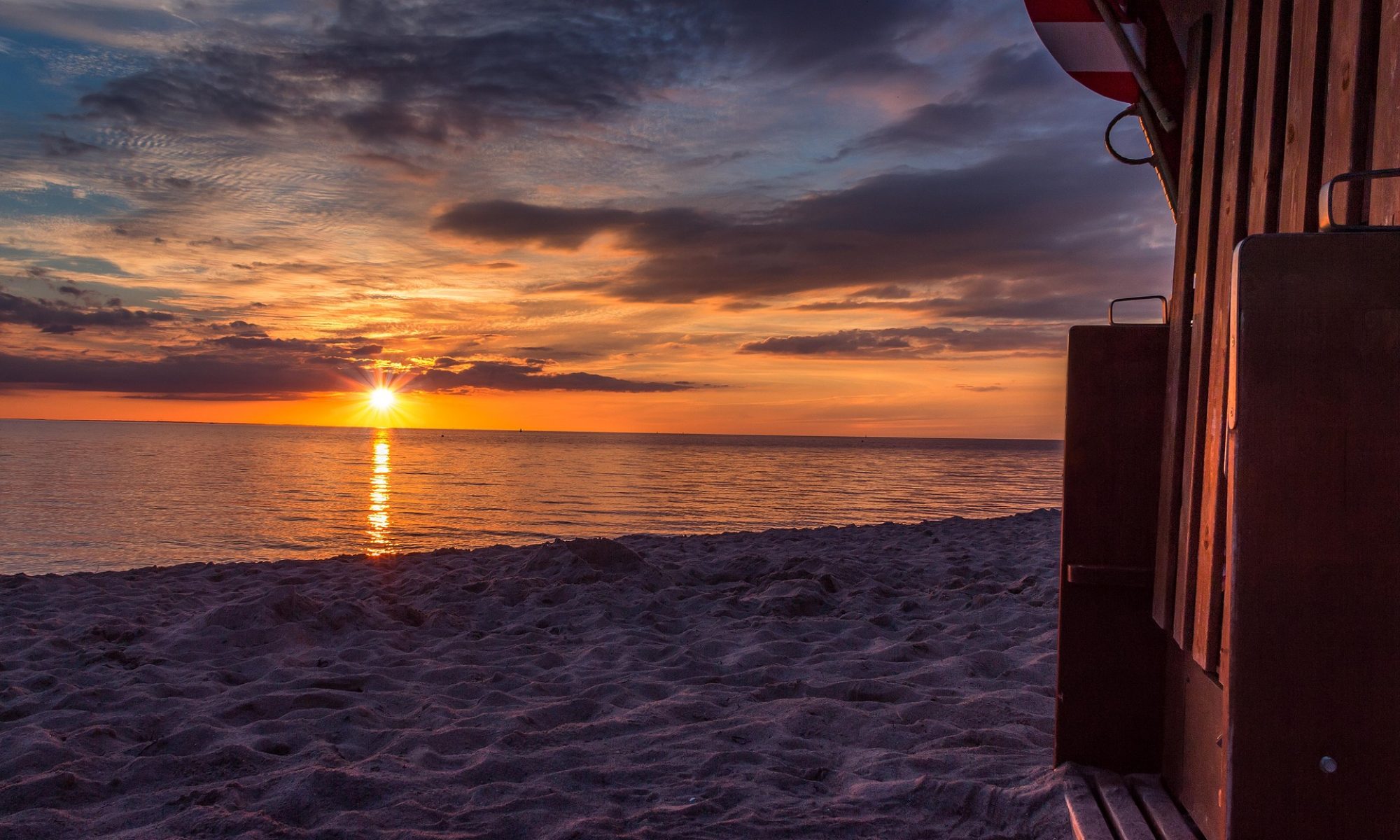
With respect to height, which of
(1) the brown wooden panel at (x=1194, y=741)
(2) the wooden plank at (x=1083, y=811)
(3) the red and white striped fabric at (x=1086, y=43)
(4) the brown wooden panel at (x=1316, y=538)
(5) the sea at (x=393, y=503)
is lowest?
(5) the sea at (x=393, y=503)

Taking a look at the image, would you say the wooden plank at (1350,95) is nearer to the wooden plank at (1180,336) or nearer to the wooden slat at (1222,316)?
the wooden slat at (1222,316)

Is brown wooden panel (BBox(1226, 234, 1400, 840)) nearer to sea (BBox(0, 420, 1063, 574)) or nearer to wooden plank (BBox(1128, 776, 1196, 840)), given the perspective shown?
wooden plank (BBox(1128, 776, 1196, 840))

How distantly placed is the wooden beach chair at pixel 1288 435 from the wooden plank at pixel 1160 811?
1 cm

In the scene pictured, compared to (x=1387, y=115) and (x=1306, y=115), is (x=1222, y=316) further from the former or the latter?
(x=1387, y=115)

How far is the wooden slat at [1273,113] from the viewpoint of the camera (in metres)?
1.95

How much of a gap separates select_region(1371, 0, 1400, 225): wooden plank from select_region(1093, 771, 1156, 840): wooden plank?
1908 mm

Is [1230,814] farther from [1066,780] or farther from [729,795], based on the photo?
[729,795]

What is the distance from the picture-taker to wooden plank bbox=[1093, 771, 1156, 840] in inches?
101

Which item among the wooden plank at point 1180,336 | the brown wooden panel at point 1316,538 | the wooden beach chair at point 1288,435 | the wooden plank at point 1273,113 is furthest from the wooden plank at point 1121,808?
the wooden plank at point 1273,113

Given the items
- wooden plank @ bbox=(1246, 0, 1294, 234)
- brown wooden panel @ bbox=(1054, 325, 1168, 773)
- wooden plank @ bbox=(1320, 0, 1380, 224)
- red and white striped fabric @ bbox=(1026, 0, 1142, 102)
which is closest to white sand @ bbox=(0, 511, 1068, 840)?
brown wooden panel @ bbox=(1054, 325, 1168, 773)

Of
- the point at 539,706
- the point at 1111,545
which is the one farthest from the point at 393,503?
the point at 1111,545

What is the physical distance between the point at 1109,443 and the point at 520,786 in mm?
2538

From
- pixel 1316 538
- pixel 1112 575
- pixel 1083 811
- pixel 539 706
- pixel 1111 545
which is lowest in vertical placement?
pixel 539 706

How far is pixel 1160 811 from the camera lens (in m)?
2.70
